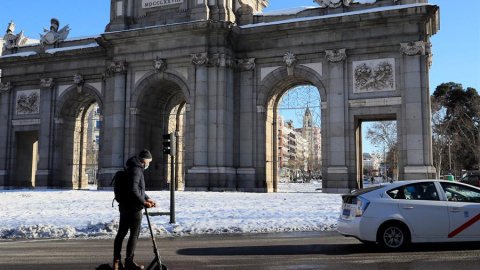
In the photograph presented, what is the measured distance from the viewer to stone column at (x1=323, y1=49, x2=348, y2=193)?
28.9m

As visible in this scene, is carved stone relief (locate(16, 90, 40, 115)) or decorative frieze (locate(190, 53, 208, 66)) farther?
carved stone relief (locate(16, 90, 40, 115))

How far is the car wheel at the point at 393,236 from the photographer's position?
1026 cm

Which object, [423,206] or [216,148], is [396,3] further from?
[423,206]

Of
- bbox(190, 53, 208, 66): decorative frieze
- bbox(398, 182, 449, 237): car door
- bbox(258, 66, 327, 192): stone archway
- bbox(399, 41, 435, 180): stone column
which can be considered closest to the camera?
bbox(398, 182, 449, 237): car door

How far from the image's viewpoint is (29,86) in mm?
38812

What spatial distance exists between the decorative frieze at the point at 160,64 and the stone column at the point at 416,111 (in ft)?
47.4

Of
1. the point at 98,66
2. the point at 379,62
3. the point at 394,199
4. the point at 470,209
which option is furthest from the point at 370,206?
the point at 98,66

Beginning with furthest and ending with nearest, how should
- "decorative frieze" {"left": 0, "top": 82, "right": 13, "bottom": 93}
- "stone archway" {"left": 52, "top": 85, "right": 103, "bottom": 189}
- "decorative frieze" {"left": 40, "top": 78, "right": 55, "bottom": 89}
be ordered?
1. "decorative frieze" {"left": 0, "top": 82, "right": 13, "bottom": 93}
2. "decorative frieze" {"left": 40, "top": 78, "right": 55, "bottom": 89}
3. "stone archway" {"left": 52, "top": 85, "right": 103, "bottom": 189}

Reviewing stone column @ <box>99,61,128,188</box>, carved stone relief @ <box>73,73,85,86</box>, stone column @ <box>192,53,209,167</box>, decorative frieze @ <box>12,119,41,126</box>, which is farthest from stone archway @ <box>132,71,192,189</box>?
decorative frieze @ <box>12,119,41,126</box>

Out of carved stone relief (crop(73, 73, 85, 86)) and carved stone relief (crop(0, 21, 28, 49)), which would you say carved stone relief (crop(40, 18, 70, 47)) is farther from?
carved stone relief (crop(73, 73, 85, 86))

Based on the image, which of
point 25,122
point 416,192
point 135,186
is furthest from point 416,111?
point 25,122

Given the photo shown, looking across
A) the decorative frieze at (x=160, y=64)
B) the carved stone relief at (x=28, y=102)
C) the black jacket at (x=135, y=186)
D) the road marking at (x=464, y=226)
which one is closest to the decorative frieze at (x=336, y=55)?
the decorative frieze at (x=160, y=64)

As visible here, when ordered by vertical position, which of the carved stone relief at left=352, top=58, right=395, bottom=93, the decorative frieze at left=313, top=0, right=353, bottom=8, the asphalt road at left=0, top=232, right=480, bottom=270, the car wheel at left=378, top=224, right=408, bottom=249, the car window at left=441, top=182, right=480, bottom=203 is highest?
the decorative frieze at left=313, top=0, right=353, bottom=8

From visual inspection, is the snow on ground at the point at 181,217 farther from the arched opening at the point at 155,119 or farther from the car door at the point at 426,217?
the arched opening at the point at 155,119
